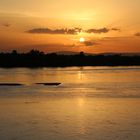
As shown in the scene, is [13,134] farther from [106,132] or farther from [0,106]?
[0,106]

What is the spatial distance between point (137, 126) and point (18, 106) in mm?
10411

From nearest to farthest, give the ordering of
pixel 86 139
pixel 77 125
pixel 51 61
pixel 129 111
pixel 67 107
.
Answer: pixel 86 139, pixel 77 125, pixel 129 111, pixel 67 107, pixel 51 61

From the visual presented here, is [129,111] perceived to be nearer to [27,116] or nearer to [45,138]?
[27,116]

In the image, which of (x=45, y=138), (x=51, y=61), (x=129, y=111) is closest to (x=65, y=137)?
(x=45, y=138)

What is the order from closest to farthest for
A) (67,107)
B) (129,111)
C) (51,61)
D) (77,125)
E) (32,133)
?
(32,133) < (77,125) < (129,111) < (67,107) < (51,61)

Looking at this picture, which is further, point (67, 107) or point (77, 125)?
point (67, 107)

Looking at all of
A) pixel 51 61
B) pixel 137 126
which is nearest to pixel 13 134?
pixel 137 126

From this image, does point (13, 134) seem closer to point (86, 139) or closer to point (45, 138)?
point (45, 138)

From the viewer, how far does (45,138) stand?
54.7 ft

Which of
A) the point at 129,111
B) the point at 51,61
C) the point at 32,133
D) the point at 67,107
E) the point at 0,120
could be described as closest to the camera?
the point at 32,133

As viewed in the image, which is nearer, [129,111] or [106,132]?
[106,132]

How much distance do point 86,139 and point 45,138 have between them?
1569 mm

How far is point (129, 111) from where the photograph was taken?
76.7 ft

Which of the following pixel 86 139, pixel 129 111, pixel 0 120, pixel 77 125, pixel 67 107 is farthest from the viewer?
pixel 67 107
